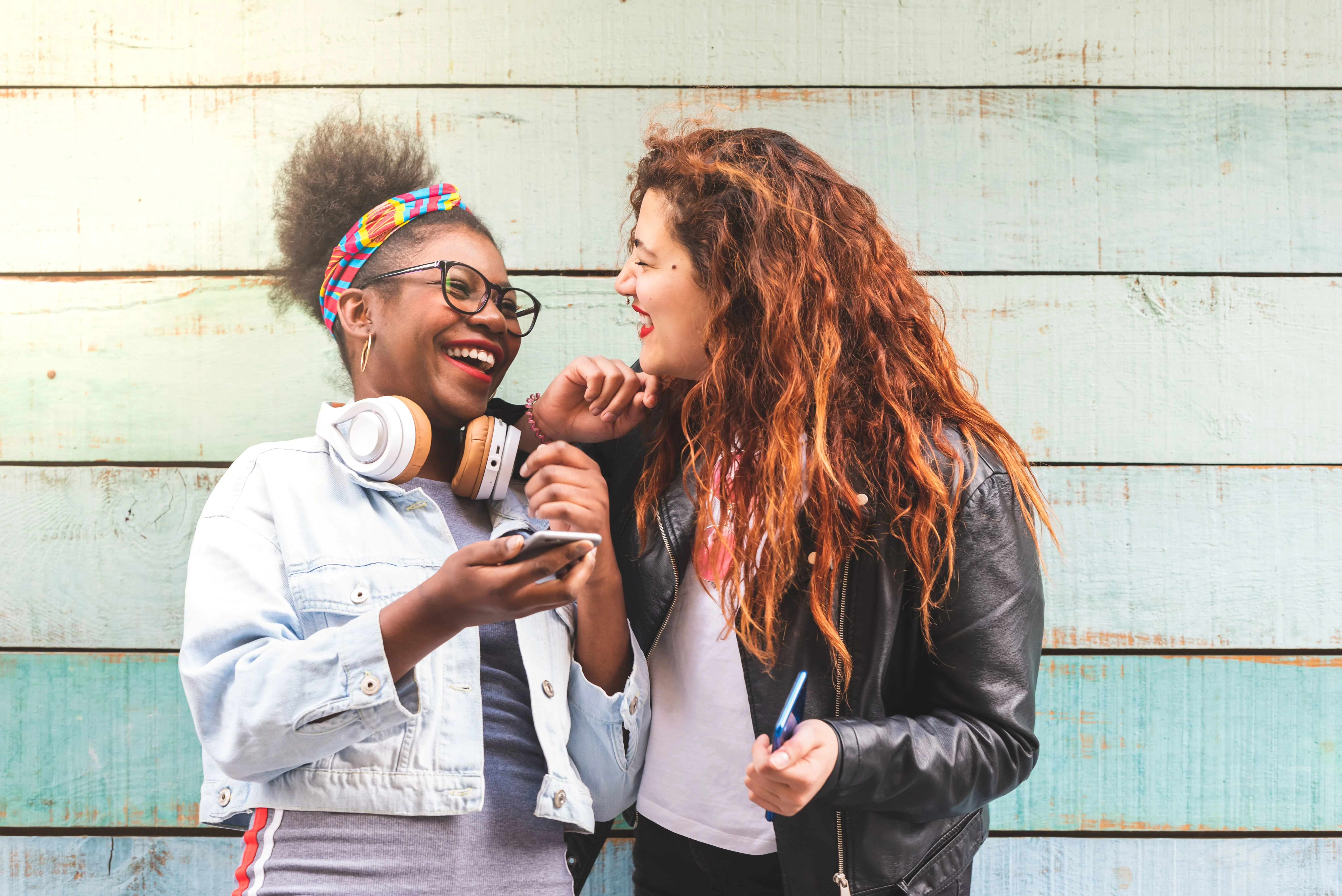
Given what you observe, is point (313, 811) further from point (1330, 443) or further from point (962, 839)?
point (1330, 443)

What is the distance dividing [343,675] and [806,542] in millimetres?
666

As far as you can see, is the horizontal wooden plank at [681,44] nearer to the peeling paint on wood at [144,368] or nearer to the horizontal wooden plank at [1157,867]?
the peeling paint on wood at [144,368]

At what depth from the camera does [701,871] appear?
4.33 feet

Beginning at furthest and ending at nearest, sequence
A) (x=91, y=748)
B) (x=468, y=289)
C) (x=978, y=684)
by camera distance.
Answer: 1. (x=91, y=748)
2. (x=468, y=289)
3. (x=978, y=684)

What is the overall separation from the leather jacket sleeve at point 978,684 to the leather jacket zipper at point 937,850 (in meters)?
0.05

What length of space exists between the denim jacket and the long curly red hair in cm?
32

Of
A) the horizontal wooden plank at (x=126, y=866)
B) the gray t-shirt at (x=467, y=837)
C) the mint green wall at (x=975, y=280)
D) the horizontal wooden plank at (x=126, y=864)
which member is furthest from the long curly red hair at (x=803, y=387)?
the horizontal wooden plank at (x=126, y=864)

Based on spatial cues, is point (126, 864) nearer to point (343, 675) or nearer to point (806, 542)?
point (343, 675)

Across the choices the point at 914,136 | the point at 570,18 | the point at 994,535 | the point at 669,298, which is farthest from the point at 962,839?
the point at 570,18

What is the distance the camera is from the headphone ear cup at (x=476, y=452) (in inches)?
52.9

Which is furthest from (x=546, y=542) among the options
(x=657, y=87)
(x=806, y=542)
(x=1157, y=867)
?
(x=1157, y=867)

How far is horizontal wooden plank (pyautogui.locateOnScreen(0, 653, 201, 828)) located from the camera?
1.71 m

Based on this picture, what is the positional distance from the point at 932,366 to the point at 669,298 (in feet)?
1.42

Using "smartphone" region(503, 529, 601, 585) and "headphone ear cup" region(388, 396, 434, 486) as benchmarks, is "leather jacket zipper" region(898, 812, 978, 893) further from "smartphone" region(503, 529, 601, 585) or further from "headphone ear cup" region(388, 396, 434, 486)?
"headphone ear cup" region(388, 396, 434, 486)
